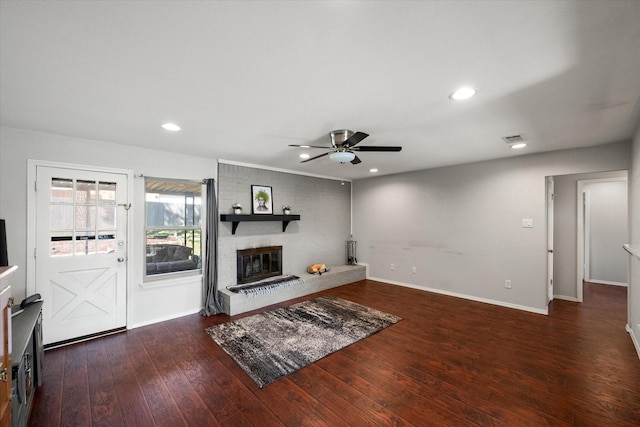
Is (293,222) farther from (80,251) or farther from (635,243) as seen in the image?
(635,243)

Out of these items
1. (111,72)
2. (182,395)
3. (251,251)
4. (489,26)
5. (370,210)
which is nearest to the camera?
(489,26)

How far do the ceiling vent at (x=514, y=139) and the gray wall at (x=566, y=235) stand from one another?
2.26 m

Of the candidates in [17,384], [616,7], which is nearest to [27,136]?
[17,384]

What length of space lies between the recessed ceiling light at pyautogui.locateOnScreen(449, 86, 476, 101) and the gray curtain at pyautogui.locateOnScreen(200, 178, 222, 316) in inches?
138

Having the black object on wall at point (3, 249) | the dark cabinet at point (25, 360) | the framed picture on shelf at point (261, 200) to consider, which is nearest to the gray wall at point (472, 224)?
the framed picture on shelf at point (261, 200)

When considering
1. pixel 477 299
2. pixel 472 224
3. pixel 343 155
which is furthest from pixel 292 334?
pixel 472 224

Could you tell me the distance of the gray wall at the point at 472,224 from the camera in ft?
13.2

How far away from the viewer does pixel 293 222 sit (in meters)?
5.48

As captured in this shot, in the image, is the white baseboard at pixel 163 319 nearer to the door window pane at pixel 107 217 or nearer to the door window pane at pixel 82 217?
the door window pane at pixel 82 217

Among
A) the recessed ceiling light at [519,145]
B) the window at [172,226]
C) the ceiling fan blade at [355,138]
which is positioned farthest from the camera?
the window at [172,226]

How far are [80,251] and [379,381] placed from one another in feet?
12.2

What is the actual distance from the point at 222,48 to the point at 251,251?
3.69 metres

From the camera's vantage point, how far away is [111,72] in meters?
1.78

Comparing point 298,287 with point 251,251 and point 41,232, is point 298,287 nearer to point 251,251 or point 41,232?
point 251,251
